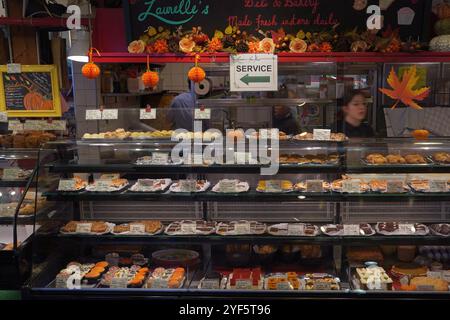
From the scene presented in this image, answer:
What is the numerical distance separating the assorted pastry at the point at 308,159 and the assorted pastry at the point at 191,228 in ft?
2.81

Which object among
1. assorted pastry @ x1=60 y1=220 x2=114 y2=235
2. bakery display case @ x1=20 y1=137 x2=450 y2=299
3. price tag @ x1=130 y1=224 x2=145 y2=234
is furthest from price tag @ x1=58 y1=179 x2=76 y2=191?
price tag @ x1=130 y1=224 x2=145 y2=234

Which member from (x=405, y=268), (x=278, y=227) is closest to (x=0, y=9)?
(x=278, y=227)

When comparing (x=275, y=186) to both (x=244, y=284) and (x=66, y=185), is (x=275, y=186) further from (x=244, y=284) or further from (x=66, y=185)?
(x=66, y=185)

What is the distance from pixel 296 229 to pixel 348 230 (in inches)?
17.5

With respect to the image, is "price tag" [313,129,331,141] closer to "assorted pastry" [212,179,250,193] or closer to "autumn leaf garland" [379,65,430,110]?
"assorted pastry" [212,179,250,193]

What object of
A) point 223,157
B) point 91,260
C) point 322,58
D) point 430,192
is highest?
point 322,58

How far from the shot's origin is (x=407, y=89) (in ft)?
19.2

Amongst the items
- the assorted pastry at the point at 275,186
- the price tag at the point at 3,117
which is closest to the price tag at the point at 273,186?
the assorted pastry at the point at 275,186

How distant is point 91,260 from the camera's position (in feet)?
14.7

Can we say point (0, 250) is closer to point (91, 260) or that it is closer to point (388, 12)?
point (91, 260)

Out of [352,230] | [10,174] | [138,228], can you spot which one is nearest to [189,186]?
[138,228]

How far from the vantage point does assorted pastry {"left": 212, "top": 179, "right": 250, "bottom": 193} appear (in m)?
4.18

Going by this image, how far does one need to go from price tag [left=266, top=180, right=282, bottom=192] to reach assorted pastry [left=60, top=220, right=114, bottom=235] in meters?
1.46

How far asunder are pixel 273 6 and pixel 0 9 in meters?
3.25
